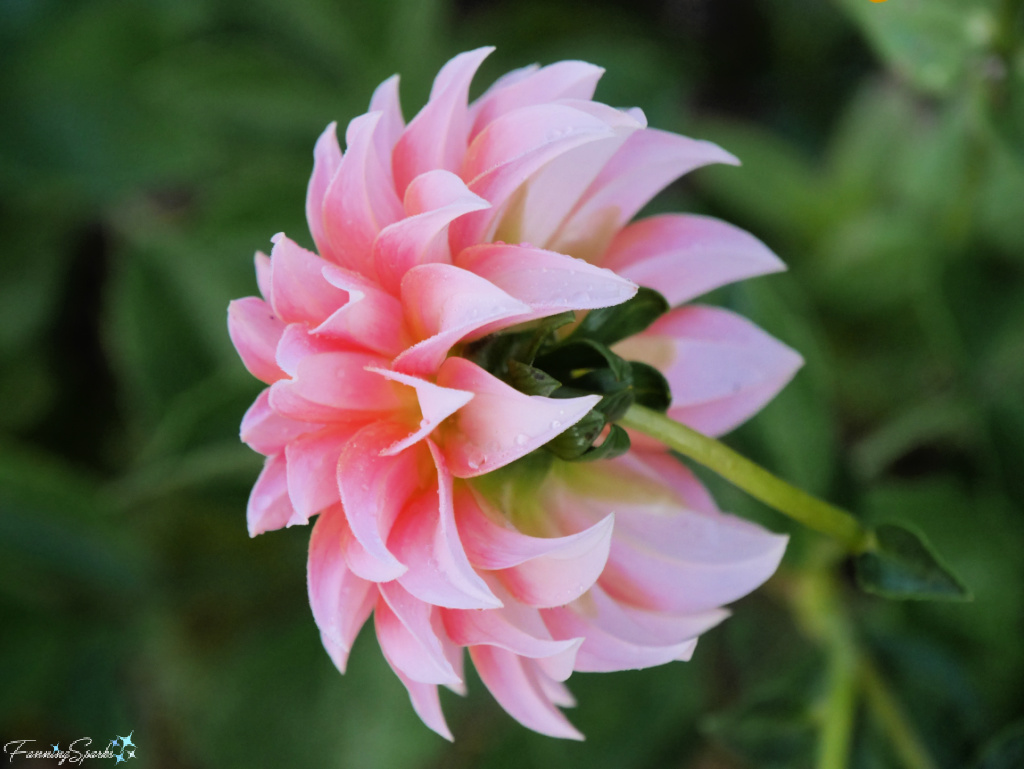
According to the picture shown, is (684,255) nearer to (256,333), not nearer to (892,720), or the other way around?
(256,333)

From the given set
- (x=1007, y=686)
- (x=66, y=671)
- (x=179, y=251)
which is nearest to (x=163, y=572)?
(x=66, y=671)

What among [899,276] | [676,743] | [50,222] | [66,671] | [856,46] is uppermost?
[856,46]

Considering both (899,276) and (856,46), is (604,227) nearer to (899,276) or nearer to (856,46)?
(899,276)

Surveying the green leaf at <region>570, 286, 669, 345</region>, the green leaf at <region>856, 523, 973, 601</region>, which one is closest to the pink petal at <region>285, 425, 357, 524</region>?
the green leaf at <region>570, 286, 669, 345</region>

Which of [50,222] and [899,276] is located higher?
[899,276]

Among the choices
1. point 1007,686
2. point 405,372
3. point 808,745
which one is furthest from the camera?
point 1007,686

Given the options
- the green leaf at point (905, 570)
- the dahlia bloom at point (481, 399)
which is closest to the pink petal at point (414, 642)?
the dahlia bloom at point (481, 399)
